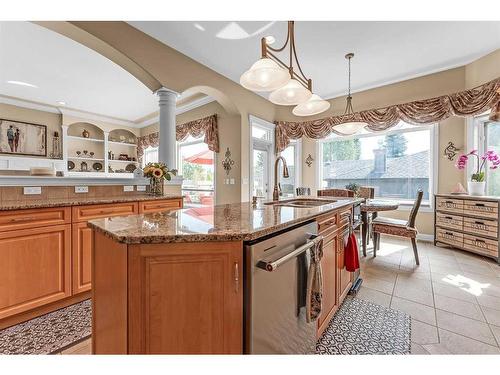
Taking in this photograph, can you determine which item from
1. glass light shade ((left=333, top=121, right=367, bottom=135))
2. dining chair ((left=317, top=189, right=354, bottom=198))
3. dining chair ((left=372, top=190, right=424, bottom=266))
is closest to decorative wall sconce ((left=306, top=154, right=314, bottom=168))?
dining chair ((left=317, top=189, right=354, bottom=198))

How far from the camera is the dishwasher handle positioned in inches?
38.5

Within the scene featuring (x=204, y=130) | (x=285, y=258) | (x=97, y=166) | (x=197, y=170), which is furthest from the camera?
(x=97, y=166)

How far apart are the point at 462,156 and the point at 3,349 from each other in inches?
223

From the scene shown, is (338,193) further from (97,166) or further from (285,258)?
(97,166)

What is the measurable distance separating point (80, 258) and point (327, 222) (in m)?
2.21

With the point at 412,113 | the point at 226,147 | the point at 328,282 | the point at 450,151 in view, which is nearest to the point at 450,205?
the point at 450,151

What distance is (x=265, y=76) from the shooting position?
1908mm

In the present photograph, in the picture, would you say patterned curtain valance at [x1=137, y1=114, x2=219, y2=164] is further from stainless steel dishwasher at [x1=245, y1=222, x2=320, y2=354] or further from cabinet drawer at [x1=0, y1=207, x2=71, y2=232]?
stainless steel dishwasher at [x1=245, y1=222, x2=320, y2=354]

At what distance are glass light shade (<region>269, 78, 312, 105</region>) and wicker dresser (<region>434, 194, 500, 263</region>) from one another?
2.97m

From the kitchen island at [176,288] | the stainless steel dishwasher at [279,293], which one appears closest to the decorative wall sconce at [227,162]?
the stainless steel dishwasher at [279,293]

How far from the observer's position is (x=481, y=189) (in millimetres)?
3441

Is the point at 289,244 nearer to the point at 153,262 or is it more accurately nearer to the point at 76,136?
the point at 153,262

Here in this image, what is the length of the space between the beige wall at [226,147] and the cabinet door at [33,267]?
2958 mm

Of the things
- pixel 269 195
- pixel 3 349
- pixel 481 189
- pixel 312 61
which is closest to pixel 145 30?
pixel 312 61
